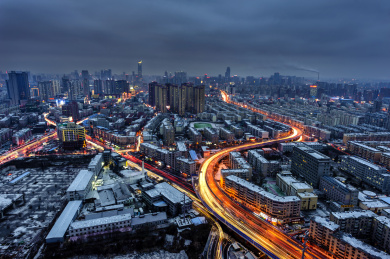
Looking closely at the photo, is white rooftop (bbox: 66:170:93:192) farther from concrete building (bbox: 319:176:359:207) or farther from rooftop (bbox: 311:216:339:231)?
concrete building (bbox: 319:176:359:207)

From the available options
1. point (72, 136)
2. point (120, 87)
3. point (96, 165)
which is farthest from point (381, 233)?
point (120, 87)

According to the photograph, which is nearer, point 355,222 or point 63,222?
point 355,222

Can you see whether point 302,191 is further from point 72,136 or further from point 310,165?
point 72,136

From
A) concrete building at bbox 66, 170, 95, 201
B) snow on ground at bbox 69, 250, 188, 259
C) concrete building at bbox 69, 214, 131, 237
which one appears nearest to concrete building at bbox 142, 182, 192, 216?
concrete building at bbox 69, 214, 131, 237

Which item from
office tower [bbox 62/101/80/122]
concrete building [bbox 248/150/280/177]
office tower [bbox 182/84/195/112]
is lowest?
concrete building [bbox 248/150/280/177]

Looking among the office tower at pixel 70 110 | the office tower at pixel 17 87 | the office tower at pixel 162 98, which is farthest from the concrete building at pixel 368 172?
the office tower at pixel 17 87

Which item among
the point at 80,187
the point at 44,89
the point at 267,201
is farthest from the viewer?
the point at 44,89
